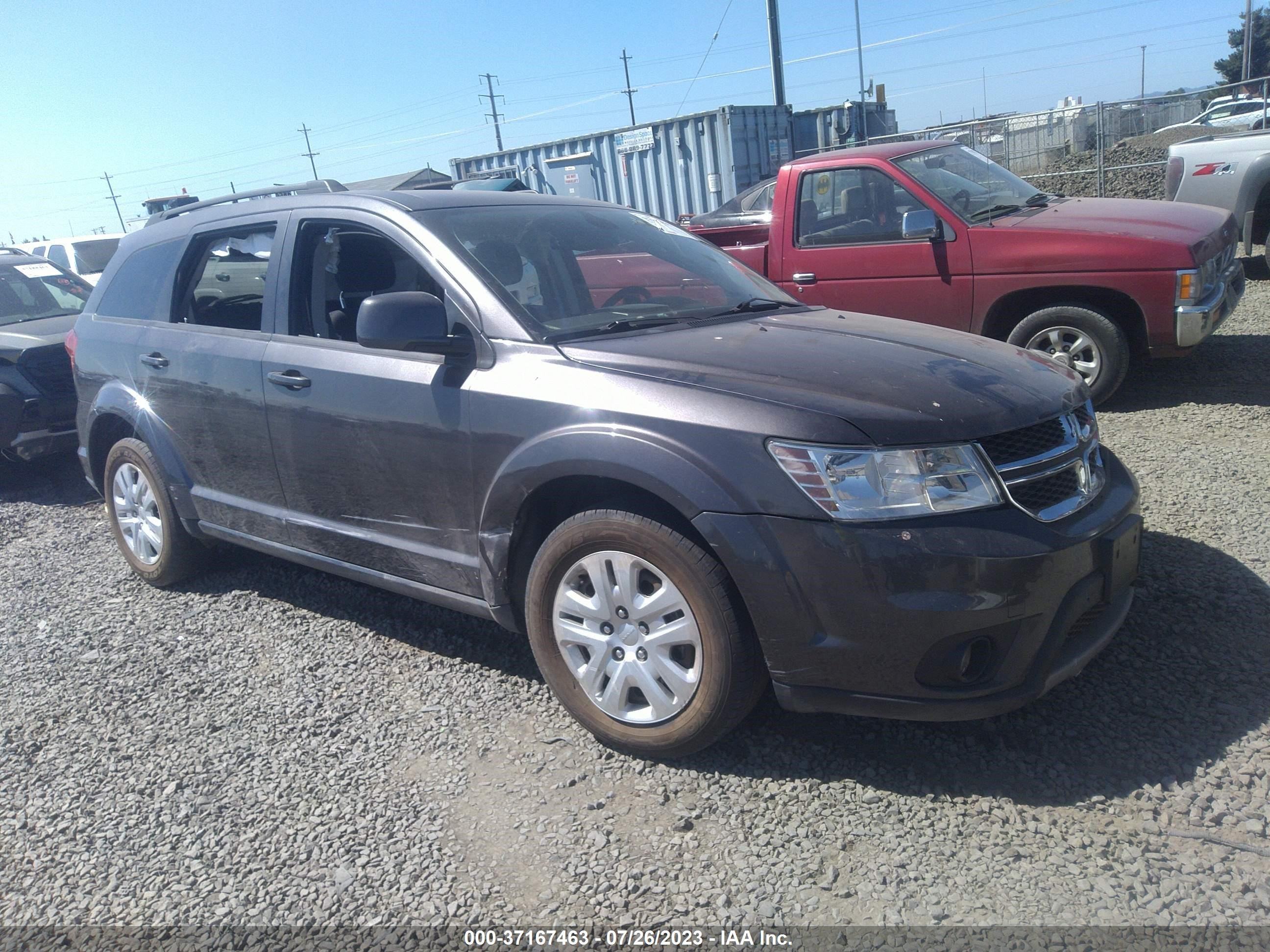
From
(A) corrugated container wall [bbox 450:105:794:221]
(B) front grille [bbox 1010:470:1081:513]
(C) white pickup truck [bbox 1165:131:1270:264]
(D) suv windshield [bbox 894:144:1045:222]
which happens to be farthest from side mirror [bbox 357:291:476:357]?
(A) corrugated container wall [bbox 450:105:794:221]

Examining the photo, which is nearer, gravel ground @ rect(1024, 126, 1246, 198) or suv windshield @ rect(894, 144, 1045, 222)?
suv windshield @ rect(894, 144, 1045, 222)

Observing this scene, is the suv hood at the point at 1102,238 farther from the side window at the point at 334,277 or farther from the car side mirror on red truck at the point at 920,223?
the side window at the point at 334,277

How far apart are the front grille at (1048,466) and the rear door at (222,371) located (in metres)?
2.84

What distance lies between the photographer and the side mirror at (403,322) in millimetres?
3121

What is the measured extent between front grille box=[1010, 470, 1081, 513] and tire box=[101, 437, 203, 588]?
3.84m

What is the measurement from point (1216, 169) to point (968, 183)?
15.2ft

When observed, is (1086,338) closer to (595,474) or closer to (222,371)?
(595,474)

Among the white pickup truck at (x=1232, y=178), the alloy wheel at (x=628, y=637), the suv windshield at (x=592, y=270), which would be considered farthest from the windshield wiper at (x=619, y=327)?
the white pickup truck at (x=1232, y=178)

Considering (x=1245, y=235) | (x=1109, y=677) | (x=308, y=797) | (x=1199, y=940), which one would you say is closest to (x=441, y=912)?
(x=308, y=797)

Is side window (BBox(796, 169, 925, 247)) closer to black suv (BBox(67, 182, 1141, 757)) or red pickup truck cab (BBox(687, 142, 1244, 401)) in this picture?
red pickup truck cab (BBox(687, 142, 1244, 401))

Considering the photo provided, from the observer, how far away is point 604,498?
2.99 meters

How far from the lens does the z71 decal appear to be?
31.6 ft

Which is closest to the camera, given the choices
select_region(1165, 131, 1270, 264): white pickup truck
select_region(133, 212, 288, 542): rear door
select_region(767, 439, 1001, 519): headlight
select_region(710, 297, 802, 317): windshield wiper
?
select_region(767, 439, 1001, 519): headlight

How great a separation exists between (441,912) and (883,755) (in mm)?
1378
